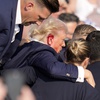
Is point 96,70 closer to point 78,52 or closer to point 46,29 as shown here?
point 78,52

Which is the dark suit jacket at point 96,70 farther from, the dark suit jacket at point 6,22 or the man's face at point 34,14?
the dark suit jacket at point 6,22

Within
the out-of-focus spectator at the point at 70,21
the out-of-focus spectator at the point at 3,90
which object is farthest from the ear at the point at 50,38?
the out-of-focus spectator at the point at 70,21

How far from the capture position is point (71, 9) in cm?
717

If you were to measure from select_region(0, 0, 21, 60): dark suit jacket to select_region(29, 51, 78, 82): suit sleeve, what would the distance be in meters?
0.24

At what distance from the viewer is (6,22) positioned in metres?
2.63

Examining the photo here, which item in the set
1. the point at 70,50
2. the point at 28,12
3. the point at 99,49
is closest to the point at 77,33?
the point at 99,49

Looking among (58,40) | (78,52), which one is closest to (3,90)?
(78,52)

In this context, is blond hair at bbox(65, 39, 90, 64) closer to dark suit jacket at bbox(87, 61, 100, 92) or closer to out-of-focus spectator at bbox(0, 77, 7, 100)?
dark suit jacket at bbox(87, 61, 100, 92)

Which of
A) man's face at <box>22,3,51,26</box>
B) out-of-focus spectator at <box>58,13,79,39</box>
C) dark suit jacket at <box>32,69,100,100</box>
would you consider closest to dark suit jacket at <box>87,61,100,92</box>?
dark suit jacket at <box>32,69,100,100</box>

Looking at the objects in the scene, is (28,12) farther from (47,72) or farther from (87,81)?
(87,81)

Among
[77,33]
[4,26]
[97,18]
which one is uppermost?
[4,26]

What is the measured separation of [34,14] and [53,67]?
0.44m

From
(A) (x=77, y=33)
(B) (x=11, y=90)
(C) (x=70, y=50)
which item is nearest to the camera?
(B) (x=11, y=90)

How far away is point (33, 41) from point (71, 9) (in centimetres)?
425
